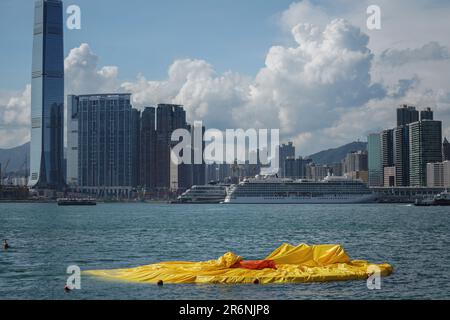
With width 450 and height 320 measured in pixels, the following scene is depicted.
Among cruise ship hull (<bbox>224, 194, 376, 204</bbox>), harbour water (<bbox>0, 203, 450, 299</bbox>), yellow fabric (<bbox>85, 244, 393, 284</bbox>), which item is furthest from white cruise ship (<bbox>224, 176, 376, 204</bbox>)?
yellow fabric (<bbox>85, 244, 393, 284</bbox>)

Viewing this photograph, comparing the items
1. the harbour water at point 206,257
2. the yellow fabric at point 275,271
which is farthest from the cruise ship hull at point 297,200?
the yellow fabric at point 275,271

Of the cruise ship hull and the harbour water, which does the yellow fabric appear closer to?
the harbour water

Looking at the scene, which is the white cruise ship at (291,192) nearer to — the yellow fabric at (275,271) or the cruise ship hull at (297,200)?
the cruise ship hull at (297,200)

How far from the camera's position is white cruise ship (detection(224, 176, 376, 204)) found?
17975cm

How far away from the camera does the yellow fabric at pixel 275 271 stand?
30.3m

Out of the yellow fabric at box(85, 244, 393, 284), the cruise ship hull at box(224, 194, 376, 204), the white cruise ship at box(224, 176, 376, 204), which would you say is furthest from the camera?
the white cruise ship at box(224, 176, 376, 204)

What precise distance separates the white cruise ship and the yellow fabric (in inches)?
5727

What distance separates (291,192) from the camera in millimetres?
179875

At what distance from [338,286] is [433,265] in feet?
36.8
